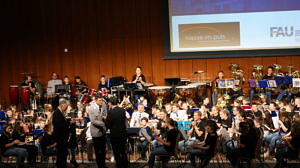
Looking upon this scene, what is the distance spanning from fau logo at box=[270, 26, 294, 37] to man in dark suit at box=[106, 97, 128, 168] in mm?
8203

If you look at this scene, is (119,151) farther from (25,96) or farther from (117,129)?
(25,96)

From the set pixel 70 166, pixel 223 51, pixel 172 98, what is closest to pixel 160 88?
pixel 172 98

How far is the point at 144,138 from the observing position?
991cm

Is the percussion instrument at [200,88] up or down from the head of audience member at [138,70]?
down

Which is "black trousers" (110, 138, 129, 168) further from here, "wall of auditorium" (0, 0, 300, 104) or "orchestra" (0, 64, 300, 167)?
"wall of auditorium" (0, 0, 300, 104)

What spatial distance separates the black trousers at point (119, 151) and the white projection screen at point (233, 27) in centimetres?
750

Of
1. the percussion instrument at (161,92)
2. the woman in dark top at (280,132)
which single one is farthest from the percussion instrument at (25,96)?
the woman in dark top at (280,132)

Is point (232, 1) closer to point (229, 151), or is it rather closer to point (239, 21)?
point (239, 21)

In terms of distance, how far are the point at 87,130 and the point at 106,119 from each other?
5.26ft

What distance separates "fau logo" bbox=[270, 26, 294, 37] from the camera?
1491cm

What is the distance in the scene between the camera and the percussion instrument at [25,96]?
1508 cm

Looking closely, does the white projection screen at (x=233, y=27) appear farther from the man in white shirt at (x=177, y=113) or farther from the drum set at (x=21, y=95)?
the drum set at (x=21, y=95)

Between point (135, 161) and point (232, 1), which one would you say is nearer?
point (135, 161)

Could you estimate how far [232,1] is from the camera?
15312 millimetres
